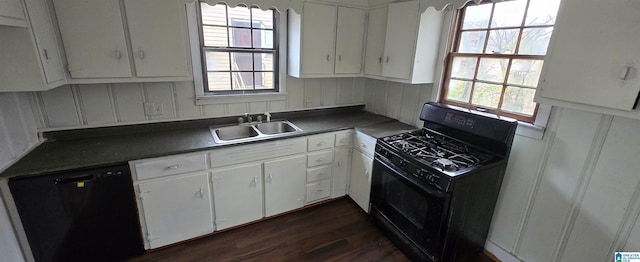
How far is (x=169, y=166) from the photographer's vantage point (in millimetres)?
2006

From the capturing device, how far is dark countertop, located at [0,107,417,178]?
1748 millimetres

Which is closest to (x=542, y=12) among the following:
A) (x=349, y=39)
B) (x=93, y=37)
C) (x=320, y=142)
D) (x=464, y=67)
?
(x=464, y=67)

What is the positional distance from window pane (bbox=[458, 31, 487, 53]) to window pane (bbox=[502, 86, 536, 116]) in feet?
1.38

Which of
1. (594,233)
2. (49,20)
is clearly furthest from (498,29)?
(49,20)

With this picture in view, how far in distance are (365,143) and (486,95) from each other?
1079 mm

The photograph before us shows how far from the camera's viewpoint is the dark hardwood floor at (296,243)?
7.13 ft

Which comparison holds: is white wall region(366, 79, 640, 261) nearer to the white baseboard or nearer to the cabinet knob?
the white baseboard

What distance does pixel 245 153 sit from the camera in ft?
7.45

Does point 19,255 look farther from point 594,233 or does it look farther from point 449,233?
point 594,233

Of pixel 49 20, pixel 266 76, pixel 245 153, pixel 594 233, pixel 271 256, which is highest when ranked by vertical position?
pixel 49 20

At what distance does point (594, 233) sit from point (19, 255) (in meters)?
3.58

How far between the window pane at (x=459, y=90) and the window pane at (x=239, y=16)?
6.51ft

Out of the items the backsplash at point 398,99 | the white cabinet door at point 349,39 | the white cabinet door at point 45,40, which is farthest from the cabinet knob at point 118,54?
the backsplash at point 398,99

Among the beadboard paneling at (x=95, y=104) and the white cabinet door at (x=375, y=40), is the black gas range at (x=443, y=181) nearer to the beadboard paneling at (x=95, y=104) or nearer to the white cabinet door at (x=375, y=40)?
the white cabinet door at (x=375, y=40)
